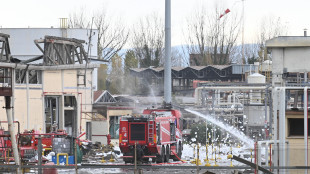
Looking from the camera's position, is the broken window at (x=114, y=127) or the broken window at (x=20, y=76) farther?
the broken window at (x=114, y=127)

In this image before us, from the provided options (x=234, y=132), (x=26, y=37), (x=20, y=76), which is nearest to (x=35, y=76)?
(x=20, y=76)

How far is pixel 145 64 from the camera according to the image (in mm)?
96125

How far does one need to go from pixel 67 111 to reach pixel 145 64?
53.3 metres

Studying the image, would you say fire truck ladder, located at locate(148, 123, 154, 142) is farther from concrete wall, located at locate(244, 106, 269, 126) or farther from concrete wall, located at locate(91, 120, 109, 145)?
concrete wall, located at locate(244, 106, 269, 126)

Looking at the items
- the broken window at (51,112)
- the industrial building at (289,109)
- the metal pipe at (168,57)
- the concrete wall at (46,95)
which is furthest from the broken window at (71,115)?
the industrial building at (289,109)

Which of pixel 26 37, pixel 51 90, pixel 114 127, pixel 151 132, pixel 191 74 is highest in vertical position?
pixel 26 37

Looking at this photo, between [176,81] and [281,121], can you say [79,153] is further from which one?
[176,81]

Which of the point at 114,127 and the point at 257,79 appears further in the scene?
the point at 257,79

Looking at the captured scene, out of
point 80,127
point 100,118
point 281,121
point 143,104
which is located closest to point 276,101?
point 281,121

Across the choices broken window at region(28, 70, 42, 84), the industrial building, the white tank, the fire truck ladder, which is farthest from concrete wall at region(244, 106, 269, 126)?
the industrial building

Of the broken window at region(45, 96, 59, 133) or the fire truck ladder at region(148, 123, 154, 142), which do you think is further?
the broken window at region(45, 96, 59, 133)

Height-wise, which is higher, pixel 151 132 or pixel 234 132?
pixel 151 132

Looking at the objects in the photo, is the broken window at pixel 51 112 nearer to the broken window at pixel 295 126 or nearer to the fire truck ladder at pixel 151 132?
the fire truck ladder at pixel 151 132

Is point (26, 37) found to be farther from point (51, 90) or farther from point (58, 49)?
point (51, 90)
